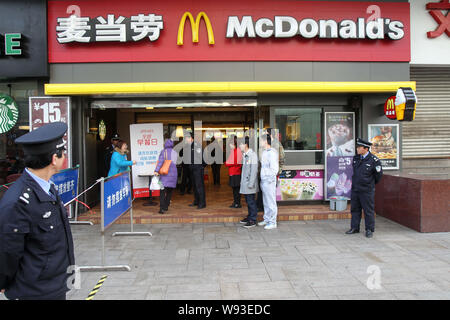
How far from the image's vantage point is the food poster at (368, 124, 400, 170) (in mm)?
7969

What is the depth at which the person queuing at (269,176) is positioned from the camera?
6.46 meters

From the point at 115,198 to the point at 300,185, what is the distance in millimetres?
4691

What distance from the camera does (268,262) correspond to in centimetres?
485

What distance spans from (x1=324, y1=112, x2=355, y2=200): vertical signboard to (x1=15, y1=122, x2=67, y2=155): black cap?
6791 mm

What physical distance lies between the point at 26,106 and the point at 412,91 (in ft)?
29.1

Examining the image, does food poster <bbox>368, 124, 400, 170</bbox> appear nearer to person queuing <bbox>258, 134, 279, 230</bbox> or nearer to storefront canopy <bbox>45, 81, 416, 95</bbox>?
storefront canopy <bbox>45, 81, 416, 95</bbox>

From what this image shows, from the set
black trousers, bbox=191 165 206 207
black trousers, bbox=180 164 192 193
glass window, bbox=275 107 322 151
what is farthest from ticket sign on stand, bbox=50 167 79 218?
glass window, bbox=275 107 322 151

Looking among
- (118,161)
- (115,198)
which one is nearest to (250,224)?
(115,198)

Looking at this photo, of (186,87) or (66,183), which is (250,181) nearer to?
(186,87)

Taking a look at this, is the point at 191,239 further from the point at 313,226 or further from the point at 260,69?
the point at 260,69

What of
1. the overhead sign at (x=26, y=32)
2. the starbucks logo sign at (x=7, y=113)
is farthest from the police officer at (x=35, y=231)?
the starbucks logo sign at (x=7, y=113)

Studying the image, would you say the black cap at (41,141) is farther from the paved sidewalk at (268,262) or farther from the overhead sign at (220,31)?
the overhead sign at (220,31)

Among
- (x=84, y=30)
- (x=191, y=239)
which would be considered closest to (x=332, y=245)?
(x=191, y=239)

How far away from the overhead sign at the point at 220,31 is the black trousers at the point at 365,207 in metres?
3.45
